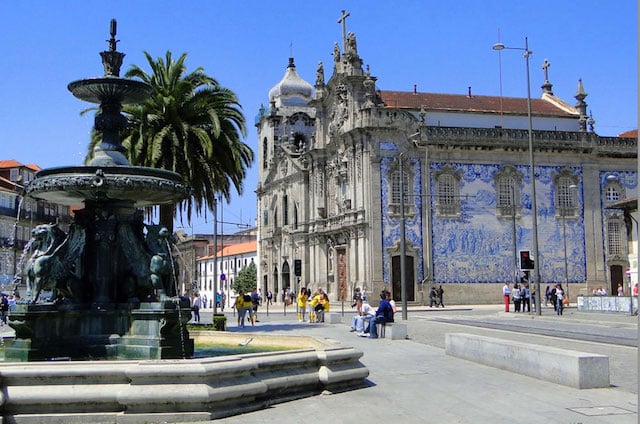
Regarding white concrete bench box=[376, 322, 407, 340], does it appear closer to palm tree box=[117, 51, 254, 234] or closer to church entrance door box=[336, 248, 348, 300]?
palm tree box=[117, 51, 254, 234]

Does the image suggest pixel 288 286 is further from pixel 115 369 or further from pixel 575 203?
pixel 115 369

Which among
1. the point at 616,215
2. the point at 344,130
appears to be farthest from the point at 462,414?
the point at 616,215

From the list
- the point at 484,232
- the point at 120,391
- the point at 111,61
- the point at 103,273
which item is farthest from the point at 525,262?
the point at 120,391

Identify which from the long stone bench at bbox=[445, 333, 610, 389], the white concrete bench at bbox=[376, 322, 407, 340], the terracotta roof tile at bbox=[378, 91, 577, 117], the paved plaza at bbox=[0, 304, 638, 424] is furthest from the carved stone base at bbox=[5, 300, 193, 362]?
A: the terracotta roof tile at bbox=[378, 91, 577, 117]

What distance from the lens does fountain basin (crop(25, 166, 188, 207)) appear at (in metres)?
10.4

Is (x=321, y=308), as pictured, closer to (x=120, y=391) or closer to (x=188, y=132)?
(x=188, y=132)

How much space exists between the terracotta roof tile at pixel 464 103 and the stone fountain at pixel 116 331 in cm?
4308

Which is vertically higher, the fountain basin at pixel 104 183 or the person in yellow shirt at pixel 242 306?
the fountain basin at pixel 104 183

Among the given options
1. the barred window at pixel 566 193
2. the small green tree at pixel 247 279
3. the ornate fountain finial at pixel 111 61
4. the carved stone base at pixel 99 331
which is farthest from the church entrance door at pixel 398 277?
the small green tree at pixel 247 279

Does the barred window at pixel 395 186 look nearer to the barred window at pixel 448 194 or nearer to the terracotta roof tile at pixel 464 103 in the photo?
the barred window at pixel 448 194

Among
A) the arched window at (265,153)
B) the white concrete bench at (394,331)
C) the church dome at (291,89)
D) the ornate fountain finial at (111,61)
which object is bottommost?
the white concrete bench at (394,331)

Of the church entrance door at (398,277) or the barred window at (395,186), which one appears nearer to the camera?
the church entrance door at (398,277)

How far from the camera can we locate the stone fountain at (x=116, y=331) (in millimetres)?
8031

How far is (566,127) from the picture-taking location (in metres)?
56.0
